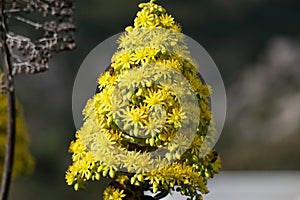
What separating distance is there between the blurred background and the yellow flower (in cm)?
452

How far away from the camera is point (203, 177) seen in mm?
1901

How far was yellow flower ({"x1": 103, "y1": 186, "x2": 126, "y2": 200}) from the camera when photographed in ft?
6.11

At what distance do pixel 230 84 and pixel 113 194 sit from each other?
797cm

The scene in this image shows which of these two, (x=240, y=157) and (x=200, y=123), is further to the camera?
(x=240, y=157)

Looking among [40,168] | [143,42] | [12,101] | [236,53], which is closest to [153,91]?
[143,42]

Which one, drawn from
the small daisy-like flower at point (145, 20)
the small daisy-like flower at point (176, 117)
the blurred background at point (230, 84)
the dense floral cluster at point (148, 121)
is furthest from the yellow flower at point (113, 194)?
the blurred background at point (230, 84)

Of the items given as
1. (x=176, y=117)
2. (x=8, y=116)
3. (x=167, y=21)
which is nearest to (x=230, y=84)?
(x=8, y=116)

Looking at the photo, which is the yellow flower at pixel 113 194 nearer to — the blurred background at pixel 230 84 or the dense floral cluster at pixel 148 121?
the dense floral cluster at pixel 148 121

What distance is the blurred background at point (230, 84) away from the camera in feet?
24.6

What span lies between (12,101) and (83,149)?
414mm

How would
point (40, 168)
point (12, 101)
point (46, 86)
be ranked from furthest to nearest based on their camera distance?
1. point (46, 86)
2. point (40, 168)
3. point (12, 101)

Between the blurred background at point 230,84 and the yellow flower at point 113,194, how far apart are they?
452 centimetres

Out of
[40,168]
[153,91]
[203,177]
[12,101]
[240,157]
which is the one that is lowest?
[40,168]

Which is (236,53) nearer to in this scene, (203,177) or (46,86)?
(46,86)
